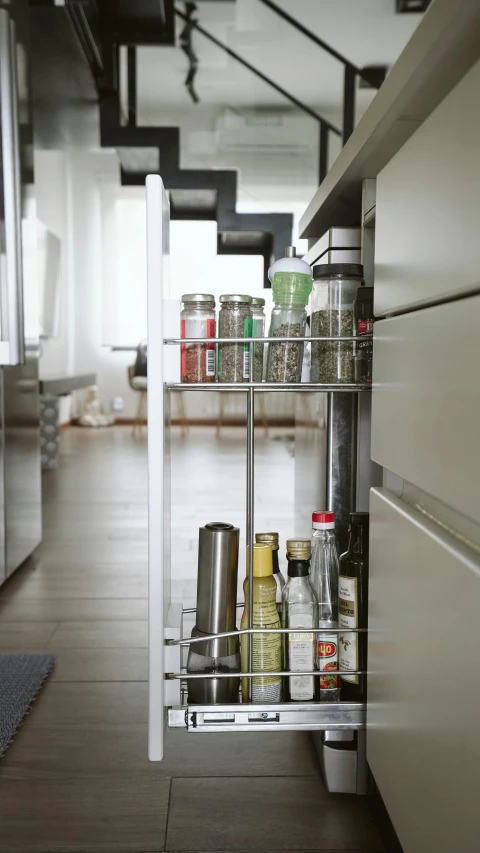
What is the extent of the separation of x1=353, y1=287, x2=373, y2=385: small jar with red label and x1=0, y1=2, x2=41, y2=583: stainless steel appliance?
1092 mm

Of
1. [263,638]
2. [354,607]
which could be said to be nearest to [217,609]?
[263,638]

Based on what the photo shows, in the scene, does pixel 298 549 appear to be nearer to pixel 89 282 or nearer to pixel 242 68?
pixel 242 68

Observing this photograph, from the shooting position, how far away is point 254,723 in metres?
0.96

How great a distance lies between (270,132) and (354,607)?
10.6ft

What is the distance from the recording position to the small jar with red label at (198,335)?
99 cm

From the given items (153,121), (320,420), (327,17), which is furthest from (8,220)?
(327,17)

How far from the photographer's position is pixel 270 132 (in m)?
3.81

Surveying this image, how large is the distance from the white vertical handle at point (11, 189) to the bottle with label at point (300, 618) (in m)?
1.08

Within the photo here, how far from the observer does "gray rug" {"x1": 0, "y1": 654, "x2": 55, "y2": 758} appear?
52.1 inches

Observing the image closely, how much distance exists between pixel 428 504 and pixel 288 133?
11.2ft

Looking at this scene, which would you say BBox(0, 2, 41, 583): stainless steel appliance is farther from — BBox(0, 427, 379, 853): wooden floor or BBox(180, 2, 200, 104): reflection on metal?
BBox(180, 2, 200, 104): reflection on metal

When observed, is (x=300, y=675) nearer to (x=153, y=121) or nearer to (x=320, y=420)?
(x=320, y=420)

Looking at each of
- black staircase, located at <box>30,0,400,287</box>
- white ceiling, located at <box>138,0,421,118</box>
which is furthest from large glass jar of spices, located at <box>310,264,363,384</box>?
white ceiling, located at <box>138,0,421,118</box>

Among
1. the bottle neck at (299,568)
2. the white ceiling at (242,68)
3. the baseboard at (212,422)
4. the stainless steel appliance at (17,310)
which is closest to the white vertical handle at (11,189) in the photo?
the stainless steel appliance at (17,310)
